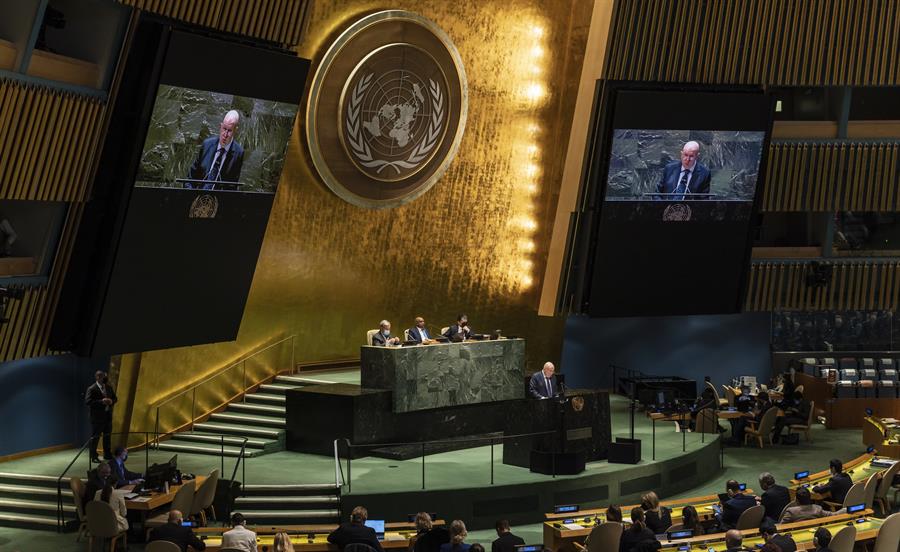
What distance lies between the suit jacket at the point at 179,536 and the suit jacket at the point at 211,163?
19.5ft

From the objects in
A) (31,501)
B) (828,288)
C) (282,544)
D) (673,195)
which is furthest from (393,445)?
(828,288)

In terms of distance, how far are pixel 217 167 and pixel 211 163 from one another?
0.48 ft

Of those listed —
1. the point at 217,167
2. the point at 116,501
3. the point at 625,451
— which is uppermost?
the point at 217,167

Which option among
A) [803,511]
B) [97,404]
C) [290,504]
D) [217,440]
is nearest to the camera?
[803,511]

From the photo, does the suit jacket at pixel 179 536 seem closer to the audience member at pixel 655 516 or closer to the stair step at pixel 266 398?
the audience member at pixel 655 516

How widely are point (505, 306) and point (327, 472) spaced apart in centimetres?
806

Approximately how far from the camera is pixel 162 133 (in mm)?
16609

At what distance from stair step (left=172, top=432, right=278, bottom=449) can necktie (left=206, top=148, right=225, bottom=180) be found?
4021mm

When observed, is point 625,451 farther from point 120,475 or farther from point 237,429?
point 120,475

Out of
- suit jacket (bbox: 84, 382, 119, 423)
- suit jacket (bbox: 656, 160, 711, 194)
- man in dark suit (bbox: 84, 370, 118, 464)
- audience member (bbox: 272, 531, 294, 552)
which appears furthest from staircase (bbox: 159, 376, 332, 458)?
suit jacket (bbox: 656, 160, 711, 194)

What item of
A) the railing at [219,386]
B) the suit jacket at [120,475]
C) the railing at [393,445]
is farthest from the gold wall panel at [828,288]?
the suit jacket at [120,475]

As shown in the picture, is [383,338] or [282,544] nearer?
[282,544]

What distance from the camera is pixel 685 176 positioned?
22.6 m

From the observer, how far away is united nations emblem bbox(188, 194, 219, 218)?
1761cm
